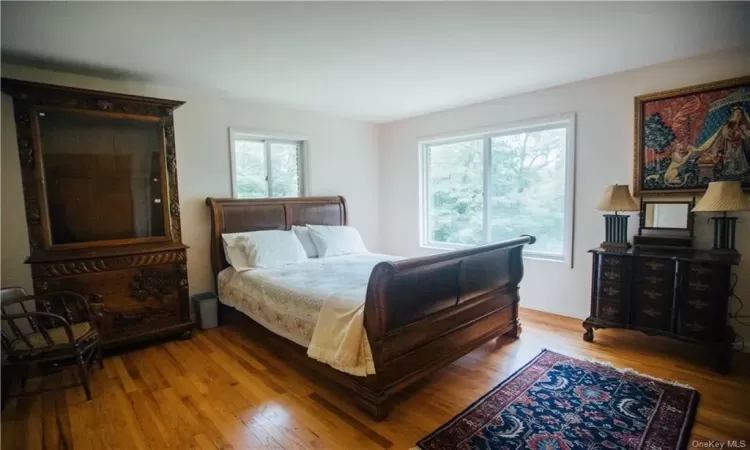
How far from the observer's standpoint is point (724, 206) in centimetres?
256

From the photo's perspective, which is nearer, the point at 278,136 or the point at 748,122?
the point at 748,122

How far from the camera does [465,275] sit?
266cm

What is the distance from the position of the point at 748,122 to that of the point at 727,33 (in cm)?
72

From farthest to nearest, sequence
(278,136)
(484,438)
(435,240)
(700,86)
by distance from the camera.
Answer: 1. (435,240)
2. (278,136)
3. (700,86)
4. (484,438)

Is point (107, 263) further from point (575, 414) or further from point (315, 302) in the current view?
point (575, 414)

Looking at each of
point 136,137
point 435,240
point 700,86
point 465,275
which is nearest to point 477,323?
point 465,275

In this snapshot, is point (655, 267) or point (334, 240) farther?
→ point (334, 240)

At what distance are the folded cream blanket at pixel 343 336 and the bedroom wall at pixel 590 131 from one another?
2487 millimetres

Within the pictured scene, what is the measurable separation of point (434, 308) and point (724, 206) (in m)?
2.20

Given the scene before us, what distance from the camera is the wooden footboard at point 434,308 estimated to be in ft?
6.89

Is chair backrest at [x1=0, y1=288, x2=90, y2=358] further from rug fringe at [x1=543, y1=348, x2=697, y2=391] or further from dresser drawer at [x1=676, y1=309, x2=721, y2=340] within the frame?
dresser drawer at [x1=676, y1=309, x2=721, y2=340]

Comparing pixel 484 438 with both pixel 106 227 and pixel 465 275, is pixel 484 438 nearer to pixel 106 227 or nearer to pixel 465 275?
pixel 465 275

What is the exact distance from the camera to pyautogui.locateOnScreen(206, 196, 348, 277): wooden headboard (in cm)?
385

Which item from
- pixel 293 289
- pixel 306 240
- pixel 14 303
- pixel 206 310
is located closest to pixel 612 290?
pixel 293 289
